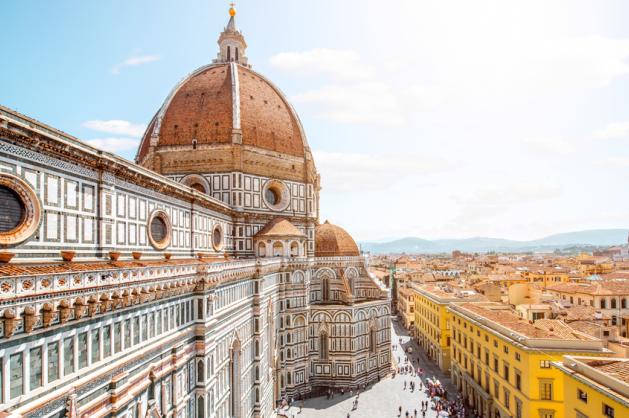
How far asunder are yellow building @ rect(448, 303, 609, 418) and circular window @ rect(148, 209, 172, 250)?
22400 mm

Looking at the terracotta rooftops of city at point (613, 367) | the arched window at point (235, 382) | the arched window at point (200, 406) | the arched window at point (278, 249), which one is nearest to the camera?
the terracotta rooftops of city at point (613, 367)

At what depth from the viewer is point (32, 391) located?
36.9 feet

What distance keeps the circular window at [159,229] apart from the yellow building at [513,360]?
73.5ft

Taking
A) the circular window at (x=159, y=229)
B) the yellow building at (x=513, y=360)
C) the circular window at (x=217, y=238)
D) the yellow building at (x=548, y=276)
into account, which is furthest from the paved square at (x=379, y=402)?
the yellow building at (x=548, y=276)

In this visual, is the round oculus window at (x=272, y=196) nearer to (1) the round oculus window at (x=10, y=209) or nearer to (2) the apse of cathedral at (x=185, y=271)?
(2) the apse of cathedral at (x=185, y=271)

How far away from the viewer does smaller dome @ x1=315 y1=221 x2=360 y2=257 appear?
50438mm

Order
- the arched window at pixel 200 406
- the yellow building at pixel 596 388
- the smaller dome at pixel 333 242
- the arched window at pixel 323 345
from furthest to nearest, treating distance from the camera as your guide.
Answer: the smaller dome at pixel 333 242
the arched window at pixel 323 345
the arched window at pixel 200 406
the yellow building at pixel 596 388

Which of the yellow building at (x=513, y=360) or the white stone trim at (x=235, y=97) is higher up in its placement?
the white stone trim at (x=235, y=97)

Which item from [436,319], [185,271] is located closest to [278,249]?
[436,319]

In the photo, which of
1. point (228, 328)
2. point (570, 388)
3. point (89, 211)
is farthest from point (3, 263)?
point (570, 388)

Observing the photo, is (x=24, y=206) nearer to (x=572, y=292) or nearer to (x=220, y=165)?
(x=220, y=165)

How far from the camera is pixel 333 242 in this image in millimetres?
50875

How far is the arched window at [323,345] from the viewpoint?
149 ft

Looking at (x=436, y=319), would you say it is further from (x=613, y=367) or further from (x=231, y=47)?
(x=231, y=47)
